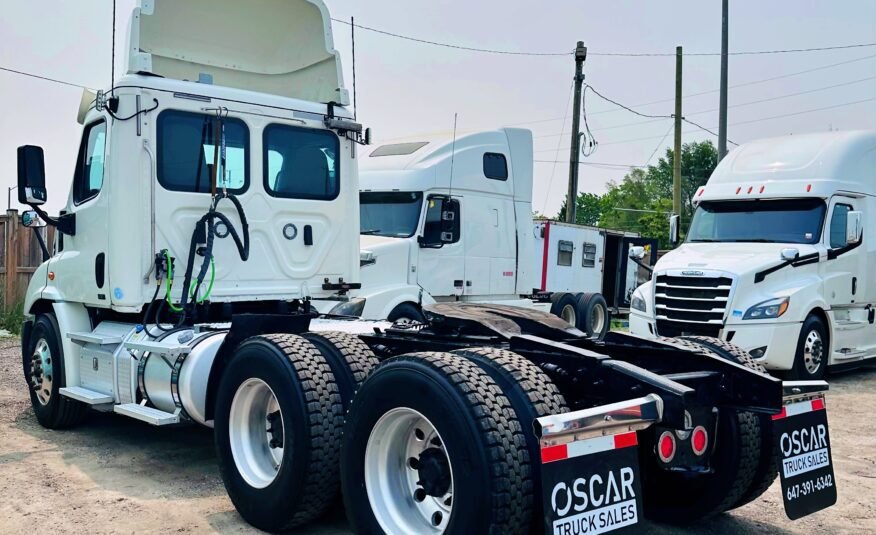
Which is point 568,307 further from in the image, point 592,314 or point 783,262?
point 783,262

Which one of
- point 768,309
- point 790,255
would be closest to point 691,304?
point 768,309

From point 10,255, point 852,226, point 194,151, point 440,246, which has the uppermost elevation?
point 194,151

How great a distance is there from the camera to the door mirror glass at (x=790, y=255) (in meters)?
10.6

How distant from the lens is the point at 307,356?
15.8 feet

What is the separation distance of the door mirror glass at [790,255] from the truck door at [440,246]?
429 cm

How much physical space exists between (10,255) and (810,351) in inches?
545

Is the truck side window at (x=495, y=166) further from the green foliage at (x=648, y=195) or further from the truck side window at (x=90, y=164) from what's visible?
the green foliage at (x=648, y=195)

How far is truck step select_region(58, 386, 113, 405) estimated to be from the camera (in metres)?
6.54

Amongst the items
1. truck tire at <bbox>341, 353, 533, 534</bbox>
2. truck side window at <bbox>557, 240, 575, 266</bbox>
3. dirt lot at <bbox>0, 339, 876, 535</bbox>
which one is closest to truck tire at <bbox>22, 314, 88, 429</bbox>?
dirt lot at <bbox>0, 339, 876, 535</bbox>

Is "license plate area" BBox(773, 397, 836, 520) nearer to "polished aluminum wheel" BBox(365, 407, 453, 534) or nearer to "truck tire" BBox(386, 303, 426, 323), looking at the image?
"polished aluminum wheel" BBox(365, 407, 453, 534)

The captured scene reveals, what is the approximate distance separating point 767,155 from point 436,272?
485 centimetres

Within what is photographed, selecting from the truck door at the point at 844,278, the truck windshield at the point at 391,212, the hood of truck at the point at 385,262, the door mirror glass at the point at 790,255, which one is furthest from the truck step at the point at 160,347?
the truck door at the point at 844,278

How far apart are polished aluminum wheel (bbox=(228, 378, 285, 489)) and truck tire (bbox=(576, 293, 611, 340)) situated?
1067 cm

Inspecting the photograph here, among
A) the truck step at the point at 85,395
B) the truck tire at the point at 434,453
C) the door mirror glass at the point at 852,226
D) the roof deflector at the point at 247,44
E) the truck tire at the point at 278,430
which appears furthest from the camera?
the door mirror glass at the point at 852,226
